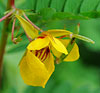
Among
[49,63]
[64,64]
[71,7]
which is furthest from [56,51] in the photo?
[64,64]

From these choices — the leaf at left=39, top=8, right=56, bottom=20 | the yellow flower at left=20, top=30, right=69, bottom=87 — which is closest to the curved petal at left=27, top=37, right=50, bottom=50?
the yellow flower at left=20, top=30, right=69, bottom=87

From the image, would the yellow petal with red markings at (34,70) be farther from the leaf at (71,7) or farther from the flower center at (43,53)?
the leaf at (71,7)

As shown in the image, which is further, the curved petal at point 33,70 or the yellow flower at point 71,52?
the yellow flower at point 71,52

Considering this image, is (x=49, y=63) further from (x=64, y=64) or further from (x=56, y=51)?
(x=64, y=64)

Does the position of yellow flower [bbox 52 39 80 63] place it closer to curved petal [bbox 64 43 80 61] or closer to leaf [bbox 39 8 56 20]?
curved petal [bbox 64 43 80 61]

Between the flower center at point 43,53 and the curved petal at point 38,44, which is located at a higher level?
the curved petal at point 38,44

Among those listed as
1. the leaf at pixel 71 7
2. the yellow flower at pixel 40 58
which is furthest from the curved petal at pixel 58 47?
the leaf at pixel 71 7

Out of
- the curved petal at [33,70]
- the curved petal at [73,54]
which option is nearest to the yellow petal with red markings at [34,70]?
the curved petal at [33,70]

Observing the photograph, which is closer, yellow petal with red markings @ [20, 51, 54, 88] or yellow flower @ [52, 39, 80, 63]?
yellow petal with red markings @ [20, 51, 54, 88]
